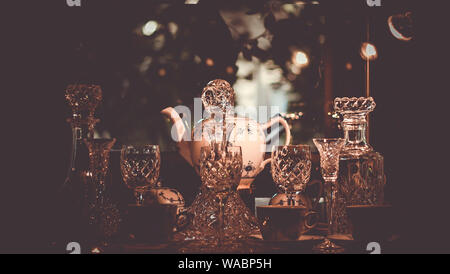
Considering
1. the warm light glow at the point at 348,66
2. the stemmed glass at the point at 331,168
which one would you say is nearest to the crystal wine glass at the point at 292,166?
the stemmed glass at the point at 331,168

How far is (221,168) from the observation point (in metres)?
1.01

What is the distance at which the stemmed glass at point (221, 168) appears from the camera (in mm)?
1016

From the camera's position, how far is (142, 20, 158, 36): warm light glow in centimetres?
181

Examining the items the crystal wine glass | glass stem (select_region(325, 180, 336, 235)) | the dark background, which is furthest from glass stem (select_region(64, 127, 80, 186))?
glass stem (select_region(325, 180, 336, 235))

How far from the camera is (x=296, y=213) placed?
91cm

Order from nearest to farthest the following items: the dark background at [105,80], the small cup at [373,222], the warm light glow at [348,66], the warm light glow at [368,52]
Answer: the small cup at [373,222] → the dark background at [105,80] → the warm light glow at [368,52] → the warm light glow at [348,66]

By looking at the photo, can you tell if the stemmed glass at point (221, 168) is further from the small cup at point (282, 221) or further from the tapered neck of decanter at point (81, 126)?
the tapered neck of decanter at point (81, 126)

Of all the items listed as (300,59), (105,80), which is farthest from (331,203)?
(105,80)

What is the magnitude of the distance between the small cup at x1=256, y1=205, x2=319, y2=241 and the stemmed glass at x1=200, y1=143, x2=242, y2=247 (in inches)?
4.3

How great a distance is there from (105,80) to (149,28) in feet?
0.74

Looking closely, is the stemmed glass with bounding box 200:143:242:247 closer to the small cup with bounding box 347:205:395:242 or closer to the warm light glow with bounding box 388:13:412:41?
the small cup with bounding box 347:205:395:242

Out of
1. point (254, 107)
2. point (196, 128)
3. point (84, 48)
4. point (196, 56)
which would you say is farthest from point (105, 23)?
point (196, 128)

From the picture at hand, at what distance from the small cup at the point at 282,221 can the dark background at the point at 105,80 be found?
46 cm

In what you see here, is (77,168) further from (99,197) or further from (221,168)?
(221,168)
